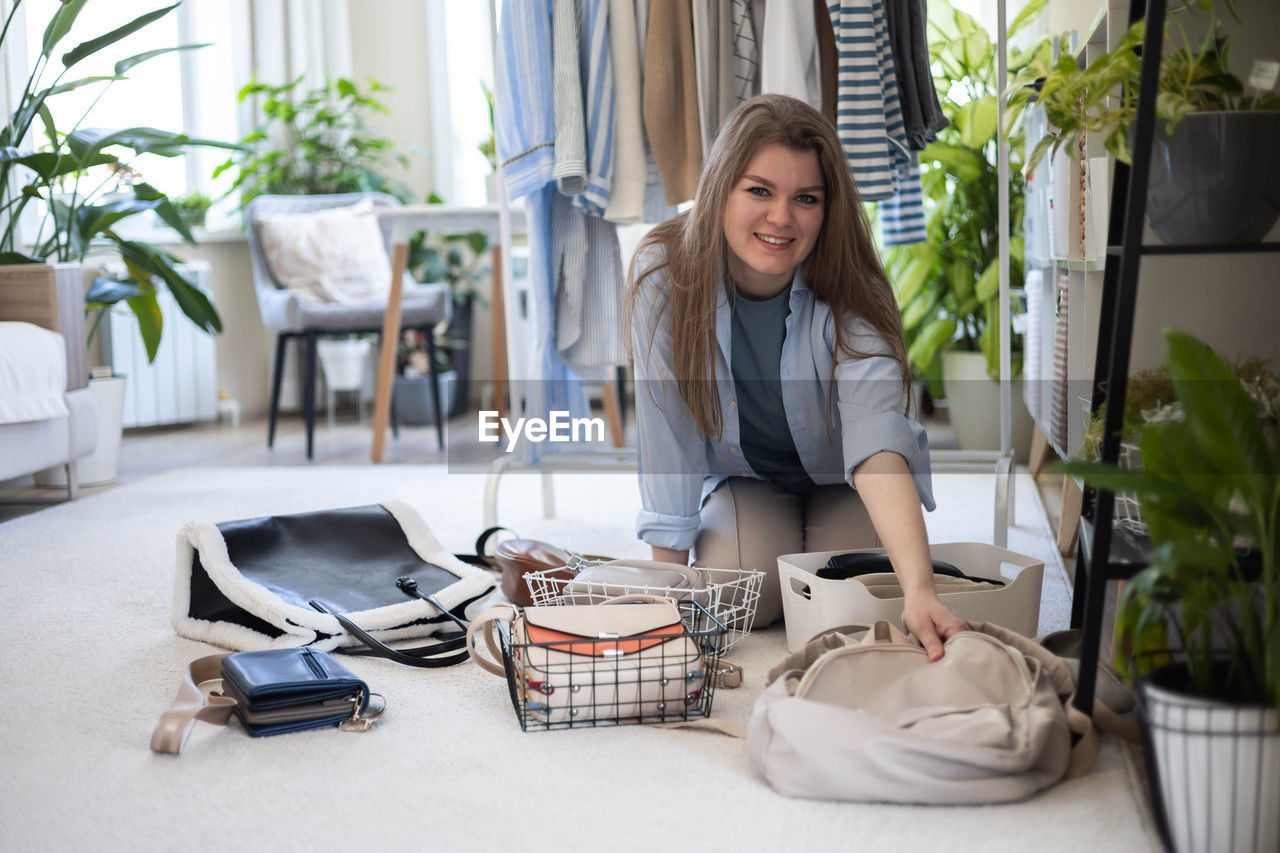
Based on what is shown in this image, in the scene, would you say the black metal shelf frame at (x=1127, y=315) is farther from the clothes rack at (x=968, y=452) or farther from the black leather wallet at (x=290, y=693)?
the black leather wallet at (x=290, y=693)

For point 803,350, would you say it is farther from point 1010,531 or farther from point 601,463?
point 1010,531

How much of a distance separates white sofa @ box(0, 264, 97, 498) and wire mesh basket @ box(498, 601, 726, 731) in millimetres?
1773


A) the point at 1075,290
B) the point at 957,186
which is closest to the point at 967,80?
the point at 957,186

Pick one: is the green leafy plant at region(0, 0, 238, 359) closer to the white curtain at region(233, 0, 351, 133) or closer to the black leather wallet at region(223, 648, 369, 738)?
the white curtain at region(233, 0, 351, 133)

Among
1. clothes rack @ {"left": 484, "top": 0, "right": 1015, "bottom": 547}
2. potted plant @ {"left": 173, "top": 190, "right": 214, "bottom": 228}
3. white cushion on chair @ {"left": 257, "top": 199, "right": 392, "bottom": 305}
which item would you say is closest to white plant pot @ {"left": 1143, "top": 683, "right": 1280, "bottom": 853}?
clothes rack @ {"left": 484, "top": 0, "right": 1015, "bottom": 547}

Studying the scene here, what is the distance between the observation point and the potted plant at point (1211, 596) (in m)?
0.93

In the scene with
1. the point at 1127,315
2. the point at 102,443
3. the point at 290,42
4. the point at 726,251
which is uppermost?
the point at 290,42

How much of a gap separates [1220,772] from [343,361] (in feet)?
12.4

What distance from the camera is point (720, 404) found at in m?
1.71

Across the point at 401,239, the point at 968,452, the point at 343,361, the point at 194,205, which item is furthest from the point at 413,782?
the point at 194,205

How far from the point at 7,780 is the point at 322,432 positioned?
10.4 ft

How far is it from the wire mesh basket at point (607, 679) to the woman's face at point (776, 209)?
533 millimetres

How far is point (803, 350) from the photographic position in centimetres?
164

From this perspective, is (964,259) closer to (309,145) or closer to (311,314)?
(311,314)
